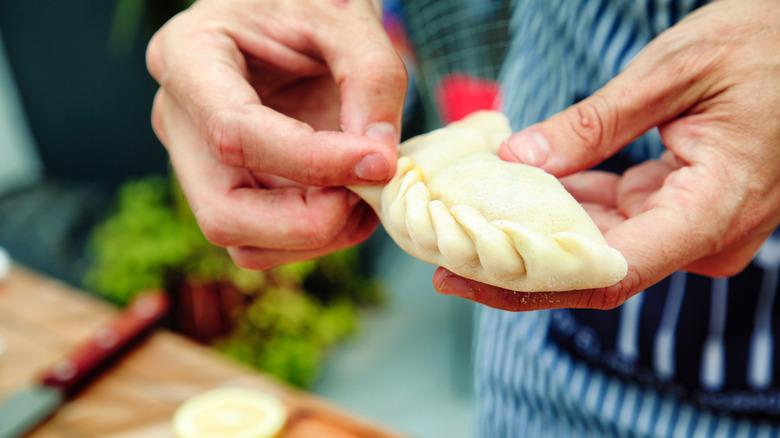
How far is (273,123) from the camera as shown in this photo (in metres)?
0.91

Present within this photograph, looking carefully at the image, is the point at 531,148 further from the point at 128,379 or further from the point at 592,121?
the point at 128,379

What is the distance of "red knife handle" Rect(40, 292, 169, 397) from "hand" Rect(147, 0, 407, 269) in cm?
92

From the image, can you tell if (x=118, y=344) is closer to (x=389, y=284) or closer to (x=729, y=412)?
(x=729, y=412)

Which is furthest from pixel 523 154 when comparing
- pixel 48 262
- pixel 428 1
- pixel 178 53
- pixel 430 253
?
pixel 48 262

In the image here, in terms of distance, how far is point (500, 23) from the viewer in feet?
6.74

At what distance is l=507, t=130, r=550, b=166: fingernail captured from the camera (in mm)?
955

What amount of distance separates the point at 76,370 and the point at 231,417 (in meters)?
0.61

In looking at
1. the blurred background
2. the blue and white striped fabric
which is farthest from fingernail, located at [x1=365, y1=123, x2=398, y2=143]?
the blurred background

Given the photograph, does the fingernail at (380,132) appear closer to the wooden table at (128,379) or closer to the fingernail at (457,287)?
the fingernail at (457,287)

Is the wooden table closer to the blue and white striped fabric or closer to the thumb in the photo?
the blue and white striped fabric

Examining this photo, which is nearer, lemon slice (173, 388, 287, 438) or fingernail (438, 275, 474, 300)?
fingernail (438, 275, 474, 300)

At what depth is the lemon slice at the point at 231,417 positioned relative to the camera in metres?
1.39

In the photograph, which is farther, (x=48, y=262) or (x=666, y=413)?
(x=48, y=262)

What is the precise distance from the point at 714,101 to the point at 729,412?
74 centimetres
